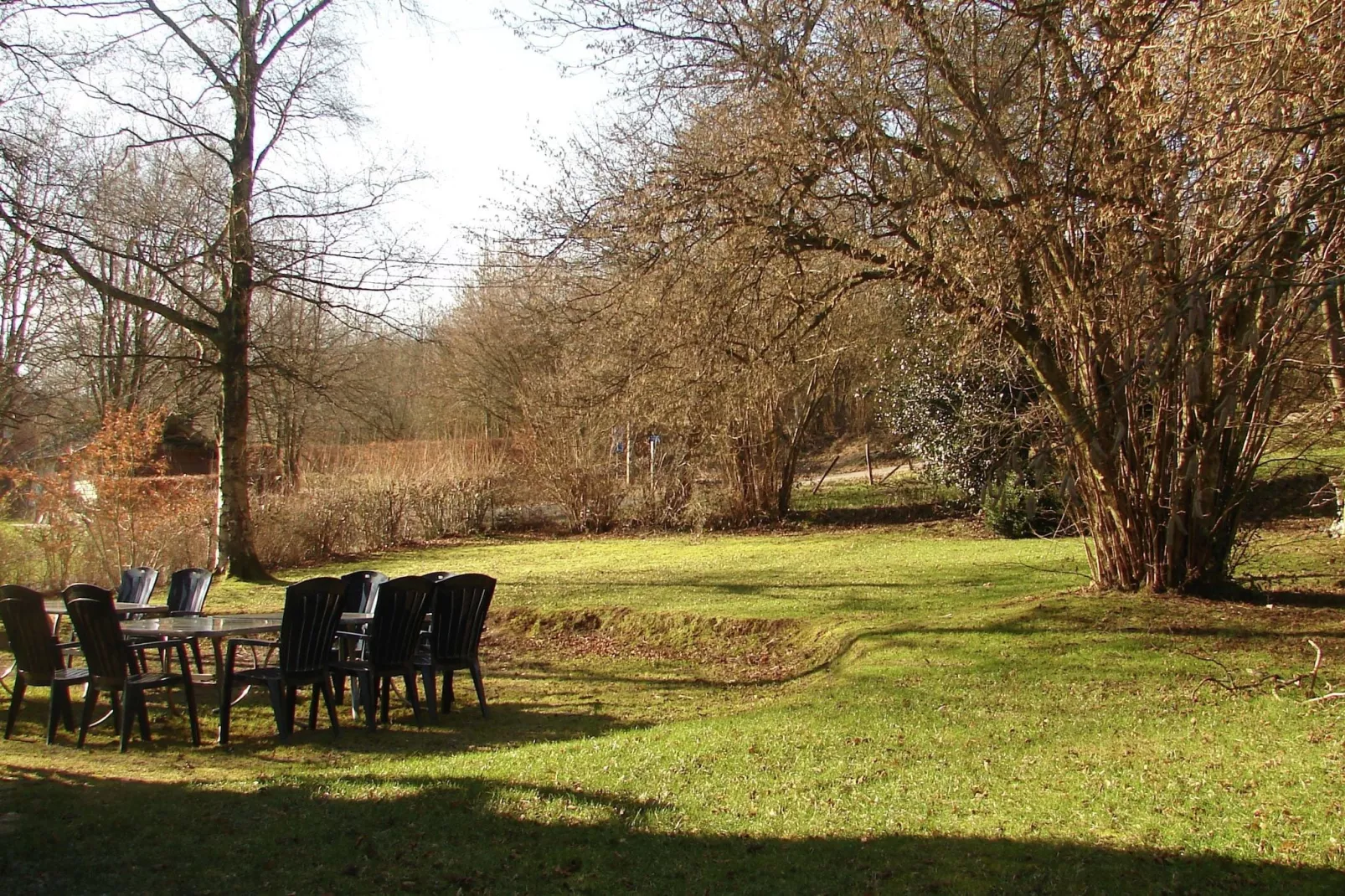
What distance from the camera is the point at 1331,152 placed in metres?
6.46

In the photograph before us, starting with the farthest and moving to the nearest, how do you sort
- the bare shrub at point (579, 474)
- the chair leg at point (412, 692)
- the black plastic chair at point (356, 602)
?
the bare shrub at point (579, 474) < the black plastic chair at point (356, 602) < the chair leg at point (412, 692)

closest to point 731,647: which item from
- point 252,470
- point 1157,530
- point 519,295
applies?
point 1157,530

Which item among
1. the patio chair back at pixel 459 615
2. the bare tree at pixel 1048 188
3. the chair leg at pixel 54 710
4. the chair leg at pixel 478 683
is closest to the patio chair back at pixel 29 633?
the chair leg at pixel 54 710

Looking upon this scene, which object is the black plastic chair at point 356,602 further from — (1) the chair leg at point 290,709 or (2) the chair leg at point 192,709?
(2) the chair leg at point 192,709

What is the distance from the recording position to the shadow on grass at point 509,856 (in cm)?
427

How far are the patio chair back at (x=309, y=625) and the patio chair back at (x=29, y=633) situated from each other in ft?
5.56

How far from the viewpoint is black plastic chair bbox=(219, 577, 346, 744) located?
7680 millimetres

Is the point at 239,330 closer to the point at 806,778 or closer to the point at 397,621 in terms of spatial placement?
the point at 397,621

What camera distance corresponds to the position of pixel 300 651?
7762 mm

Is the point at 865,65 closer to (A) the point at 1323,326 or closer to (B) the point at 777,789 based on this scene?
(A) the point at 1323,326

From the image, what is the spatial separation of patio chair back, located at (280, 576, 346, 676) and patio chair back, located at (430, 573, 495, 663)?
860 millimetres

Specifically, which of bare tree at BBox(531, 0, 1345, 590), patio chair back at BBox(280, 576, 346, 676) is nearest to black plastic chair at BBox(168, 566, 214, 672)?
patio chair back at BBox(280, 576, 346, 676)

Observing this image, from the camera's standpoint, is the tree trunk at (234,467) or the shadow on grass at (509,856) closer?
the shadow on grass at (509,856)

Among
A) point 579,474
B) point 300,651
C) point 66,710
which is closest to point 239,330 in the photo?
point 579,474
